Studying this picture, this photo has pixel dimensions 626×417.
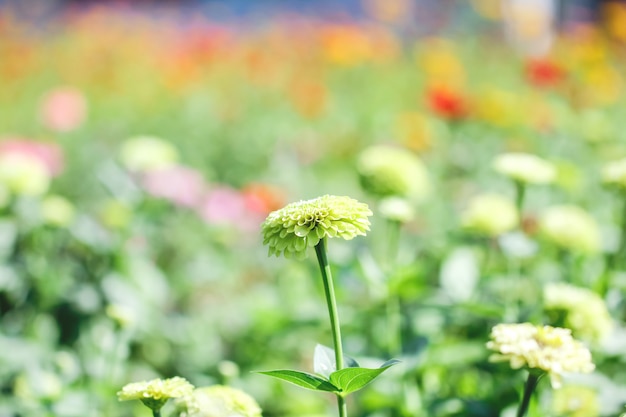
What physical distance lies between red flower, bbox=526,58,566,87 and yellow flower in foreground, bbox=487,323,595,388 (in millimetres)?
2274

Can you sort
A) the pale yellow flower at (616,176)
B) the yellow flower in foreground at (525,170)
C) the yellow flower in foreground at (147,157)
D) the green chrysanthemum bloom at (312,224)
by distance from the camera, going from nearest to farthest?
the green chrysanthemum bloom at (312,224) < the pale yellow flower at (616,176) < the yellow flower in foreground at (525,170) < the yellow flower in foreground at (147,157)

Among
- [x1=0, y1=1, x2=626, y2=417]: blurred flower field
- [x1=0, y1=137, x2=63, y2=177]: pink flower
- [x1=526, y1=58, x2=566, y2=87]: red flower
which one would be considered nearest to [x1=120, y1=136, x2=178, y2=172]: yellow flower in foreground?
[x1=0, y1=1, x2=626, y2=417]: blurred flower field

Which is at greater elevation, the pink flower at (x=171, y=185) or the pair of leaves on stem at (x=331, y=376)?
the pink flower at (x=171, y=185)

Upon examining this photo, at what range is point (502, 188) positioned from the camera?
229cm

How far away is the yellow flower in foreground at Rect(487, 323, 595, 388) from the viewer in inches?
28.2

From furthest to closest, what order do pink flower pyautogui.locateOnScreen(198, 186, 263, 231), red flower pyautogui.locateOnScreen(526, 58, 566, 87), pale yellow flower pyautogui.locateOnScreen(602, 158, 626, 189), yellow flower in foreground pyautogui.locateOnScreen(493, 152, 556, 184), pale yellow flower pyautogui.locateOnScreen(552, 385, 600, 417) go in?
red flower pyautogui.locateOnScreen(526, 58, 566, 87)
pink flower pyautogui.locateOnScreen(198, 186, 263, 231)
yellow flower in foreground pyautogui.locateOnScreen(493, 152, 556, 184)
pale yellow flower pyautogui.locateOnScreen(602, 158, 626, 189)
pale yellow flower pyautogui.locateOnScreen(552, 385, 600, 417)

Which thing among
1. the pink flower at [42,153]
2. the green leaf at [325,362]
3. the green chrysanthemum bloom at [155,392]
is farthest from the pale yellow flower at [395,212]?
the pink flower at [42,153]

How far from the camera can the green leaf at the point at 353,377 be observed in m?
0.69

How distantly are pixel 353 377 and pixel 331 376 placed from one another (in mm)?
20

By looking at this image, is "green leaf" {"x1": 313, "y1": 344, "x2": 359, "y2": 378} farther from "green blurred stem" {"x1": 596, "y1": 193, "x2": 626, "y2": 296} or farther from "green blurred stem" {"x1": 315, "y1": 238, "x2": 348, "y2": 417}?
"green blurred stem" {"x1": 596, "y1": 193, "x2": 626, "y2": 296}

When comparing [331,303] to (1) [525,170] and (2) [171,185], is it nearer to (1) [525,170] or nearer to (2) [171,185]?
(1) [525,170]

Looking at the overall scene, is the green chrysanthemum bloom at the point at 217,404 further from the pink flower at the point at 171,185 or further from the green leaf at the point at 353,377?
the pink flower at the point at 171,185

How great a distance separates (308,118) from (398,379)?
218 cm

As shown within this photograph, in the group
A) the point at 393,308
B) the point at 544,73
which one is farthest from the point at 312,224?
the point at 544,73
